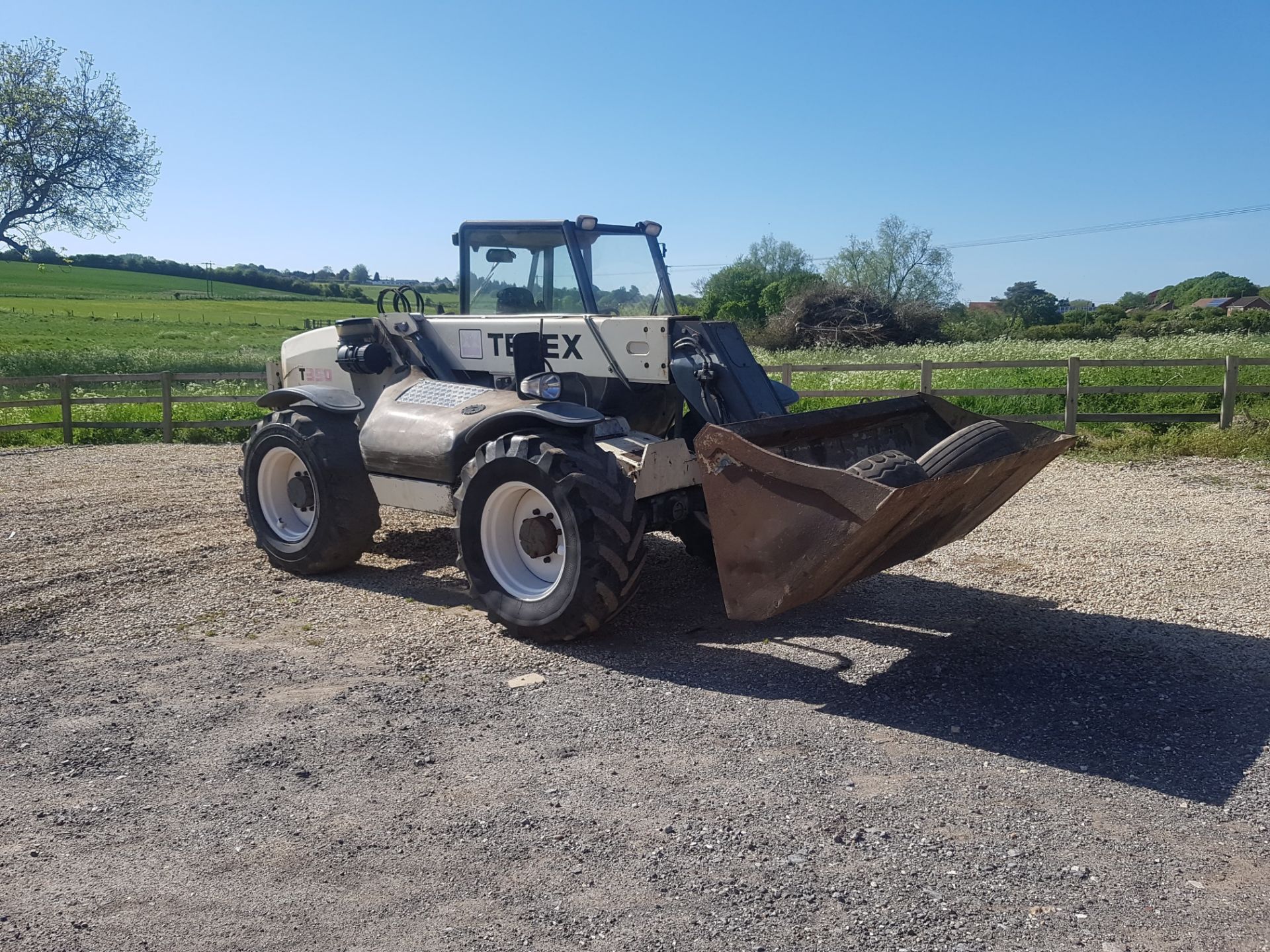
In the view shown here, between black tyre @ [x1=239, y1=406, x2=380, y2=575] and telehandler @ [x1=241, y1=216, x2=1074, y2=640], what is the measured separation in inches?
0.6

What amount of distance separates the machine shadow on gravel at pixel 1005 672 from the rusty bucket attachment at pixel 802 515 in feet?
1.88

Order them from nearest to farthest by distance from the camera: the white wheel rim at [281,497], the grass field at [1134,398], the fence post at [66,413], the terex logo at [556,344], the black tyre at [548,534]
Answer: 1. the black tyre at [548,534]
2. the terex logo at [556,344]
3. the white wheel rim at [281,497]
4. the grass field at [1134,398]
5. the fence post at [66,413]

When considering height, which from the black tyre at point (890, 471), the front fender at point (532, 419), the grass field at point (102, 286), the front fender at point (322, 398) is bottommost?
the black tyre at point (890, 471)

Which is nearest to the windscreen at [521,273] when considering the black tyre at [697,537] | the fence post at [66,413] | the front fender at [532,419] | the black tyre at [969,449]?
the front fender at [532,419]

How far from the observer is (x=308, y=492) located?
759cm

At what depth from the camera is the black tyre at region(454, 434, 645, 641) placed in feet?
18.7

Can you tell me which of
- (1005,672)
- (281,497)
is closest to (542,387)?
(281,497)

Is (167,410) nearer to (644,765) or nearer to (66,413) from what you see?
(66,413)

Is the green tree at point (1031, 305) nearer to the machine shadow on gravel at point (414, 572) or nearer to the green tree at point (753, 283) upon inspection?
the green tree at point (753, 283)

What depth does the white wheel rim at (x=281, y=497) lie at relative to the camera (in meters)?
7.83

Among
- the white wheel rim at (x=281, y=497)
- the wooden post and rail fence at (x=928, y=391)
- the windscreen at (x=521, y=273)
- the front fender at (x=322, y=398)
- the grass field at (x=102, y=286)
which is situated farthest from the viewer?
the grass field at (x=102, y=286)

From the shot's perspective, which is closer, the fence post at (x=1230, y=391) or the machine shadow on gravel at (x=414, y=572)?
the machine shadow on gravel at (x=414, y=572)

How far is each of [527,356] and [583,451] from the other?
1.14 meters

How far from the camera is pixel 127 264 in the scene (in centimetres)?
6531
